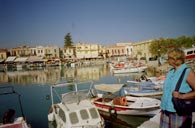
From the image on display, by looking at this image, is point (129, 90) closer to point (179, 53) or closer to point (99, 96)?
point (99, 96)

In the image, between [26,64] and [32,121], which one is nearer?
[32,121]

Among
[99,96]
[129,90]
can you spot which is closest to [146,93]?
[129,90]

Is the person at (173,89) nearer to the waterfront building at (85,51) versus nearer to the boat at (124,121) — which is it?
the boat at (124,121)

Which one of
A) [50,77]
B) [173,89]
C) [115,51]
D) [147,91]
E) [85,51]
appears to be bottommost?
[50,77]

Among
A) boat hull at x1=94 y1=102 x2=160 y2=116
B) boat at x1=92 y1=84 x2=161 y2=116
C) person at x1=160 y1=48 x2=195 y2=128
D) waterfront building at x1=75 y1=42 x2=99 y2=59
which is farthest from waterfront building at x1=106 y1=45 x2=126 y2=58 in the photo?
person at x1=160 y1=48 x2=195 y2=128

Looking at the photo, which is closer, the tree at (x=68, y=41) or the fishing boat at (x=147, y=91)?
the fishing boat at (x=147, y=91)

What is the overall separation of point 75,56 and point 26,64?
2983cm

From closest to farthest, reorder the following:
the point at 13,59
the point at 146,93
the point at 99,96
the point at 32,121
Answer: the point at 32,121 → the point at 99,96 → the point at 146,93 → the point at 13,59

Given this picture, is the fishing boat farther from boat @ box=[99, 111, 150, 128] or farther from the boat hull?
the boat hull

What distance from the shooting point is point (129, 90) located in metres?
22.3

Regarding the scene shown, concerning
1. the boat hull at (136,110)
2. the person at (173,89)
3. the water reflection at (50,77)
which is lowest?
the water reflection at (50,77)

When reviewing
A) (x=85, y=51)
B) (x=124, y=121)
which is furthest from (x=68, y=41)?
(x=124, y=121)

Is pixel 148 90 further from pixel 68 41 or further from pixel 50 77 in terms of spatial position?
pixel 68 41

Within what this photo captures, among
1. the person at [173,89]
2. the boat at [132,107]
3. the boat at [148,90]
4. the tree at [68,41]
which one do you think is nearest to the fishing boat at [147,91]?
the boat at [148,90]
